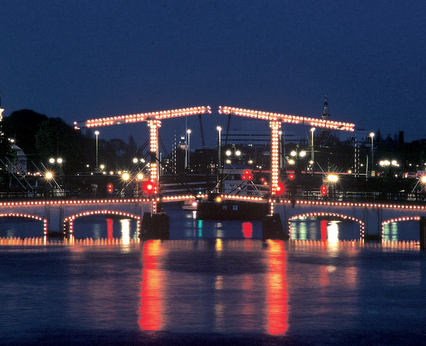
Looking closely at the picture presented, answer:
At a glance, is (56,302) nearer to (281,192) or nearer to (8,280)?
(8,280)

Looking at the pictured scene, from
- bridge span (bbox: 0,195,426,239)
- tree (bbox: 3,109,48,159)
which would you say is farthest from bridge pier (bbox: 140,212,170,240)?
tree (bbox: 3,109,48,159)

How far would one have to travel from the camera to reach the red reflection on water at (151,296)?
1541 cm

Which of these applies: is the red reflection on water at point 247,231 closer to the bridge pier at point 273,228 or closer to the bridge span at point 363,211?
the bridge span at point 363,211

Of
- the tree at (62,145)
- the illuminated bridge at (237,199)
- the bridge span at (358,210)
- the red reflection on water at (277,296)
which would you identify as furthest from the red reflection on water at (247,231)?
the tree at (62,145)

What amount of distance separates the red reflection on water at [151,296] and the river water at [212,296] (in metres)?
0.02

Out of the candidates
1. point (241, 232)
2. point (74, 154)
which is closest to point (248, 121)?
point (74, 154)

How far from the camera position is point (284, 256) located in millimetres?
31156

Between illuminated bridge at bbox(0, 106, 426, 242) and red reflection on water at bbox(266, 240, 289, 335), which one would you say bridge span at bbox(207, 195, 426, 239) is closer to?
illuminated bridge at bbox(0, 106, 426, 242)

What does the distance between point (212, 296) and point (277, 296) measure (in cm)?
157

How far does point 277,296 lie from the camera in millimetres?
19109

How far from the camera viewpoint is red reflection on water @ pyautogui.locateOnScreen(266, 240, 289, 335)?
→ 15115 millimetres

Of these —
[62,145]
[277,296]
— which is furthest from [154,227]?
[62,145]

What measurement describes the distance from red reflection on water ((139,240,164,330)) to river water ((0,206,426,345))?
2 cm

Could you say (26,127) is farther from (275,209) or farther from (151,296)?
(151,296)
